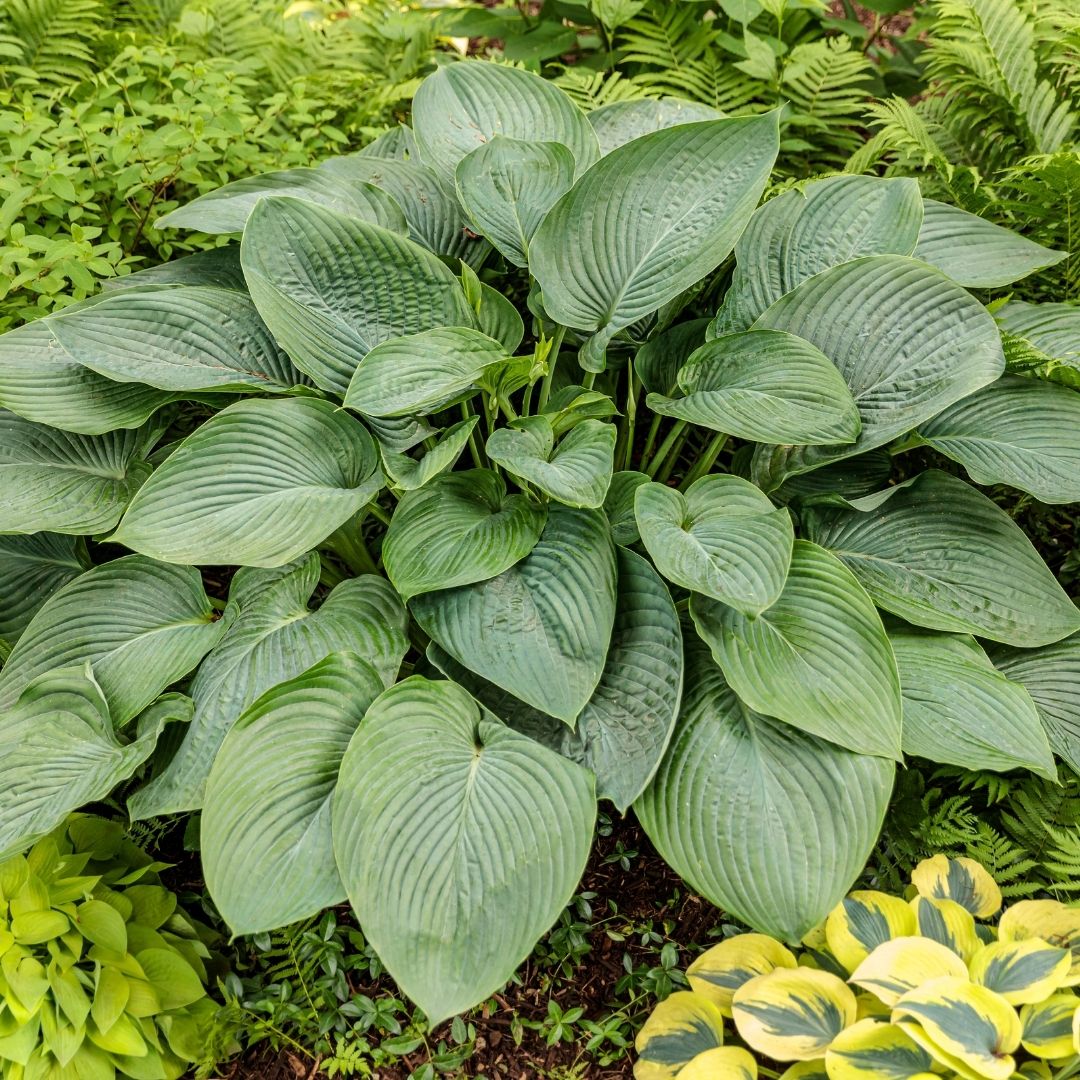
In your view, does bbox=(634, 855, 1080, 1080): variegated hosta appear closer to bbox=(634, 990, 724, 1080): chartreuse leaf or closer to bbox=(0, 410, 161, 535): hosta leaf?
bbox=(634, 990, 724, 1080): chartreuse leaf

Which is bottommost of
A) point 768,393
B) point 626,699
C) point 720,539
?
point 626,699

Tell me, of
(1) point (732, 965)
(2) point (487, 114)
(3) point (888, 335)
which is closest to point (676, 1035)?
(1) point (732, 965)

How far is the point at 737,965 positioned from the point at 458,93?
2049 mm

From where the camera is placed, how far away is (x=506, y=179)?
2.15 metres

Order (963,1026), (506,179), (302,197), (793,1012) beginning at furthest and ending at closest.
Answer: (302,197)
(506,179)
(793,1012)
(963,1026)

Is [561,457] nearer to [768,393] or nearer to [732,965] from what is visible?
[768,393]

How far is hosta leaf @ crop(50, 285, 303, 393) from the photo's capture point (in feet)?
6.52

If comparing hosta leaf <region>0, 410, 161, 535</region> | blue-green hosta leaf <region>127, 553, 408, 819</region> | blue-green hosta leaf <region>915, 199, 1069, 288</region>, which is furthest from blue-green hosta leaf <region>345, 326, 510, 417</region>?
blue-green hosta leaf <region>915, 199, 1069, 288</region>

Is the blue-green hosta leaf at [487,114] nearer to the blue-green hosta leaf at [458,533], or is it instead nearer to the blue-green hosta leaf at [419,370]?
the blue-green hosta leaf at [419,370]

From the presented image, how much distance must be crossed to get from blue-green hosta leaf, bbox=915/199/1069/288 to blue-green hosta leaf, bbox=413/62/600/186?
82cm

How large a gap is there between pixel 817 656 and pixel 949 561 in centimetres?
44

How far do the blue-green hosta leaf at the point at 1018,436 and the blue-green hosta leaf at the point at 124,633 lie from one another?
156cm

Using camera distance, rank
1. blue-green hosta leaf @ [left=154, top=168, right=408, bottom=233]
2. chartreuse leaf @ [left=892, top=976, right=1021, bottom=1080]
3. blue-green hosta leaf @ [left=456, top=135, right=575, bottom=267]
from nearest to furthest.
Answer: chartreuse leaf @ [left=892, top=976, right=1021, bottom=1080] → blue-green hosta leaf @ [left=456, top=135, right=575, bottom=267] → blue-green hosta leaf @ [left=154, top=168, right=408, bottom=233]

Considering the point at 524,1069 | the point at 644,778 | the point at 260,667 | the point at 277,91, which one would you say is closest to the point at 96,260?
the point at 260,667
